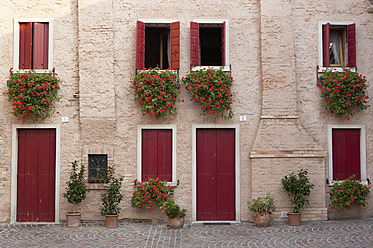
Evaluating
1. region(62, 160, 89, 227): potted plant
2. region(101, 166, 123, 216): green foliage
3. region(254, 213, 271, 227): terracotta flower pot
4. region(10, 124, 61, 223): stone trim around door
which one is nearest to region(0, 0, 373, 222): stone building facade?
region(10, 124, 61, 223): stone trim around door

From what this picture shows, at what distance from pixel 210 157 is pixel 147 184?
1.66 metres

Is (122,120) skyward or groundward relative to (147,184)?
skyward

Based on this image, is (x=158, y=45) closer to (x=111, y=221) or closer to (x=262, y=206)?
(x=111, y=221)

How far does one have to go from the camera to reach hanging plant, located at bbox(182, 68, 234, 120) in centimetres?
954

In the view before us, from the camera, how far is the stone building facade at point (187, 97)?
9.82 metres

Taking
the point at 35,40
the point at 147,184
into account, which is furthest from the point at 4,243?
the point at 35,40

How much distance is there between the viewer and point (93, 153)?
984 cm

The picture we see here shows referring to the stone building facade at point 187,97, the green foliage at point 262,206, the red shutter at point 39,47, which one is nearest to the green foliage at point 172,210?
the stone building facade at point 187,97

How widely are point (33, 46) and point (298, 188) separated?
7088mm

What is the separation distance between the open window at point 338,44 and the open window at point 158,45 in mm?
3596

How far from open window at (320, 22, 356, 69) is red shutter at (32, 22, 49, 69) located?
6733 mm

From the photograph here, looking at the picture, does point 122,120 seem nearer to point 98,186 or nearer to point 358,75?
point 98,186

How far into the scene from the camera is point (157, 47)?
1057 cm

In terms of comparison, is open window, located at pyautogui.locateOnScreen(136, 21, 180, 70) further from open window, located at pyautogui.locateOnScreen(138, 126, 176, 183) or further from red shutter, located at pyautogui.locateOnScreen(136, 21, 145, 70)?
open window, located at pyautogui.locateOnScreen(138, 126, 176, 183)
